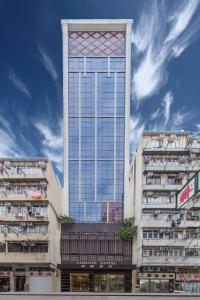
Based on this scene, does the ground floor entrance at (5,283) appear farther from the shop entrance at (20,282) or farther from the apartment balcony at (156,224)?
the apartment balcony at (156,224)

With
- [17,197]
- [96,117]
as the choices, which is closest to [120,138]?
[96,117]

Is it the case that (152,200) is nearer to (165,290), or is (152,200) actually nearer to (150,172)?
(150,172)

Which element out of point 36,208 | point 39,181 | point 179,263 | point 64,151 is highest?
point 64,151

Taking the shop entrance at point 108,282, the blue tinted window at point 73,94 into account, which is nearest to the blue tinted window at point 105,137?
the blue tinted window at point 73,94

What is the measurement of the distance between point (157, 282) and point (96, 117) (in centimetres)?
3605

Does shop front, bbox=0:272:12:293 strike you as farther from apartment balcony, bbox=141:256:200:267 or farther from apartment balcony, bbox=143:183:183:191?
apartment balcony, bbox=143:183:183:191

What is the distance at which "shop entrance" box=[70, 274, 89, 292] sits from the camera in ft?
172

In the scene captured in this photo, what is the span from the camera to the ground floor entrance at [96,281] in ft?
171

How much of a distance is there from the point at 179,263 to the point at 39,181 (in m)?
21.9

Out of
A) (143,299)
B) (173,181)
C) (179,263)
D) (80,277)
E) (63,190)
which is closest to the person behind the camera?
(143,299)

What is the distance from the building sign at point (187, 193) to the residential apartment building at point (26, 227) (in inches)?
1168

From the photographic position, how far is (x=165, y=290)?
4681 centimetres

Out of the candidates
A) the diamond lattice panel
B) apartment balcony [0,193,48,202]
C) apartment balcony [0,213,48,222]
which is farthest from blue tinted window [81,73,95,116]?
apartment balcony [0,213,48,222]

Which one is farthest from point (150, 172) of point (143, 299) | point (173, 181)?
point (143, 299)
